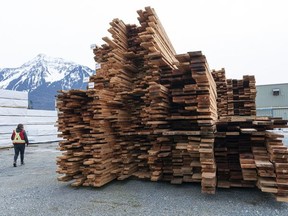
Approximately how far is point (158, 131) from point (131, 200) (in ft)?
5.46

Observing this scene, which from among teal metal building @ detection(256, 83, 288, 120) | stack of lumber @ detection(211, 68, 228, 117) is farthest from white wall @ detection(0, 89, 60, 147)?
teal metal building @ detection(256, 83, 288, 120)

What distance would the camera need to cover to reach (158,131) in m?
5.44

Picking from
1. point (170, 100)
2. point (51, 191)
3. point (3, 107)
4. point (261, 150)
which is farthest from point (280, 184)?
point (3, 107)

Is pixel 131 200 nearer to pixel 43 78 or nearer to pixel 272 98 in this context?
pixel 272 98

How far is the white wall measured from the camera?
558 inches

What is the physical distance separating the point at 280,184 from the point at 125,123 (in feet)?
12.8

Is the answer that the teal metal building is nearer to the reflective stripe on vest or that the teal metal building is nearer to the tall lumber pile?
the tall lumber pile

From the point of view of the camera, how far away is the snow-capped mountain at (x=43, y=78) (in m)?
34.1

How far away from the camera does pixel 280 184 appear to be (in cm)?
425

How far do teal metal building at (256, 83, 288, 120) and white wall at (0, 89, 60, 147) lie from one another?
21.7 m

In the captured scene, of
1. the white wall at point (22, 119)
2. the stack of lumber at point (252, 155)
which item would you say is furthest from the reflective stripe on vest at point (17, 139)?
the stack of lumber at point (252, 155)

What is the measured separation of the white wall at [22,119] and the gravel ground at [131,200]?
9457mm

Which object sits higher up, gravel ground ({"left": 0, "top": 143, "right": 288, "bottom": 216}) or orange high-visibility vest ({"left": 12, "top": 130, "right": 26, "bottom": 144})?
orange high-visibility vest ({"left": 12, "top": 130, "right": 26, "bottom": 144})

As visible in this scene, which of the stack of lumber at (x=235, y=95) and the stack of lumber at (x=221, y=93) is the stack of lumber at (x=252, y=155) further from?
the stack of lumber at (x=221, y=93)
